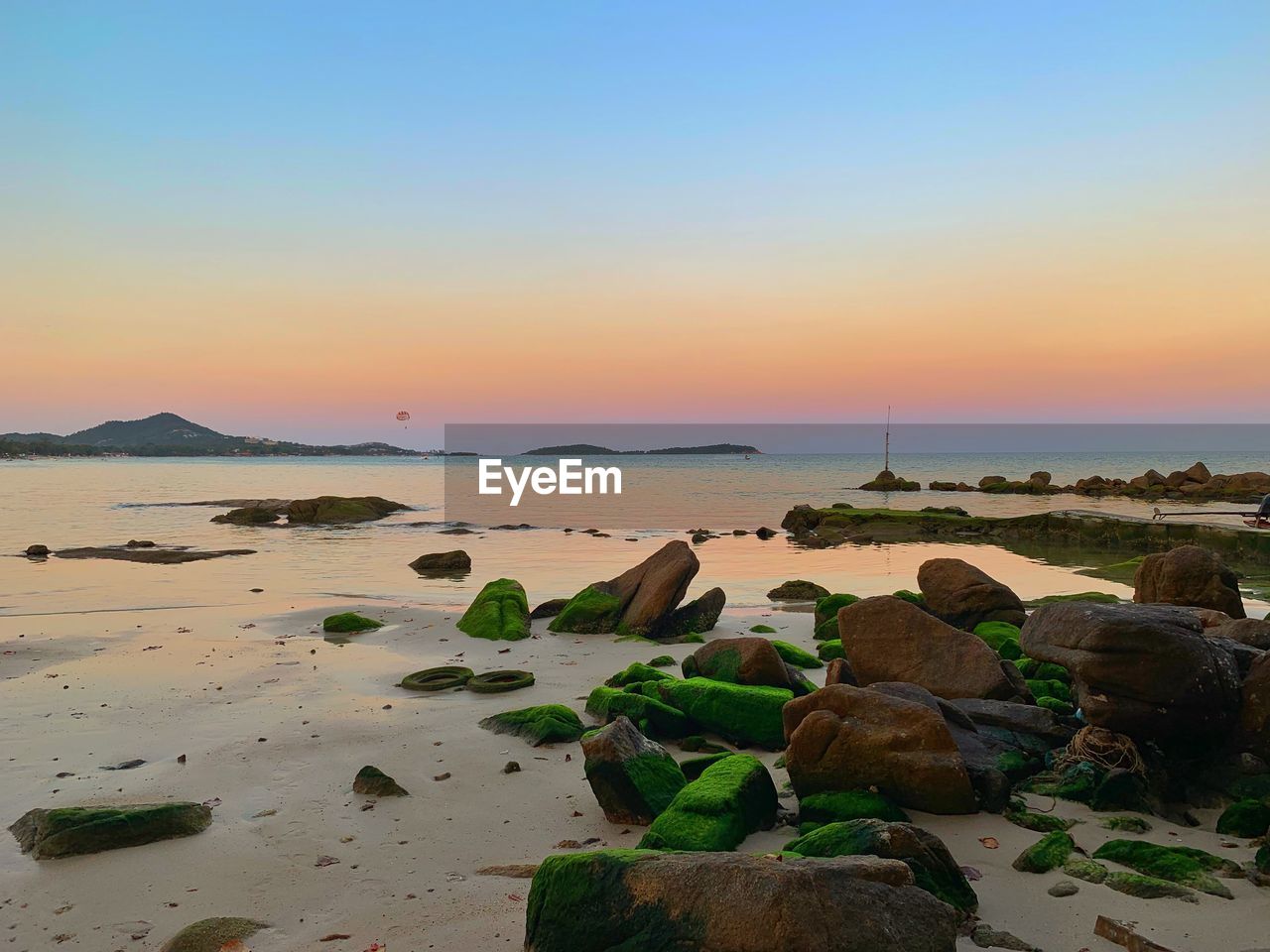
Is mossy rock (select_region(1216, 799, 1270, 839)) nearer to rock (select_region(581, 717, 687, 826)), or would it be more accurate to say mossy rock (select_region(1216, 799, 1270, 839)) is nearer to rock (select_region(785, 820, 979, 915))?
rock (select_region(785, 820, 979, 915))

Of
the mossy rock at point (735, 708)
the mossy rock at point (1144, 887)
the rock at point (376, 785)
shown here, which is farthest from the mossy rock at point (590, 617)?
the mossy rock at point (1144, 887)

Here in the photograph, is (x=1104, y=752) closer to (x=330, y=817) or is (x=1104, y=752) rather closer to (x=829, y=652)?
(x=829, y=652)

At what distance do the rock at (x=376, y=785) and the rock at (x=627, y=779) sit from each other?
5.33 feet

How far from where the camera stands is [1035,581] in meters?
21.2

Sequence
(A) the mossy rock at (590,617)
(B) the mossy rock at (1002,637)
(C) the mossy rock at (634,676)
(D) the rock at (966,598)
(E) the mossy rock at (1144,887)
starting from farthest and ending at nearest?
(A) the mossy rock at (590,617)
(D) the rock at (966,598)
(B) the mossy rock at (1002,637)
(C) the mossy rock at (634,676)
(E) the mossy rock at (1144,887)

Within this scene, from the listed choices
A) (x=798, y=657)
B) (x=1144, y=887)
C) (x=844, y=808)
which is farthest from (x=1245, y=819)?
(x=798, y=657)

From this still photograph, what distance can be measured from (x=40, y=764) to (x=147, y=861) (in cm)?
276

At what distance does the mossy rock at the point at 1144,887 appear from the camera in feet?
14.9

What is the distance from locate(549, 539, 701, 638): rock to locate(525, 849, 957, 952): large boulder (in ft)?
30.2

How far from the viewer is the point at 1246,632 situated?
7.41 meters

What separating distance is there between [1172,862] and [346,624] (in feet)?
39.6

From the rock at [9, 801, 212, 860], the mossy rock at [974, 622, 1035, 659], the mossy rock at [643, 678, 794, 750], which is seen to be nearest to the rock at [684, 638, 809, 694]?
the mossy rock at [643, 678, 794, 750]

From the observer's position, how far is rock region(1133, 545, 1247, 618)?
9.96 metres

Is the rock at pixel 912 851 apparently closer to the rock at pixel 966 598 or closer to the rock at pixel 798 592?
the rock at pixel 966 598
